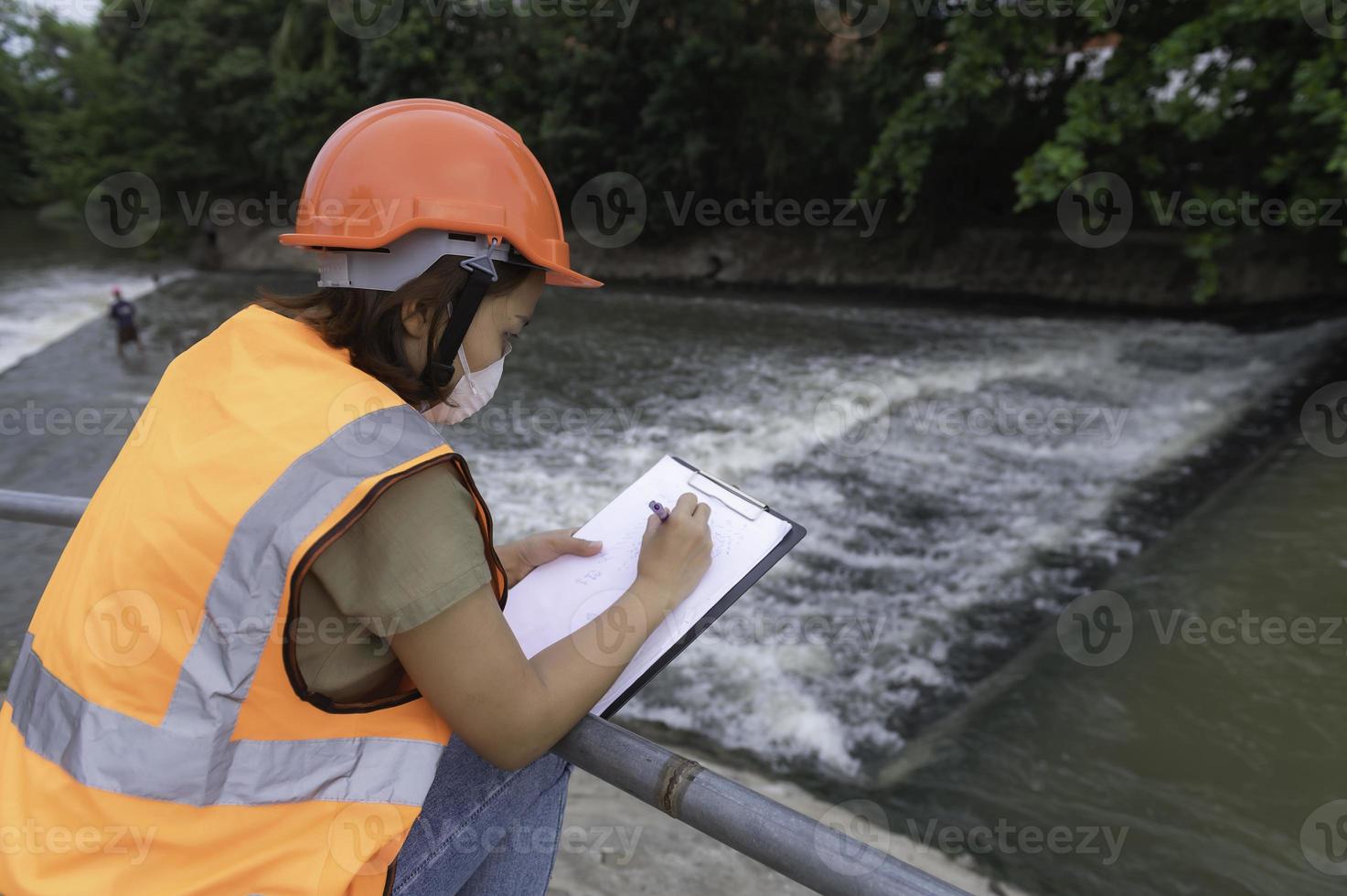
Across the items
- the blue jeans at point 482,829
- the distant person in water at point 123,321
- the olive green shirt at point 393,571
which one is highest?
the olive green shirt at point 393,571

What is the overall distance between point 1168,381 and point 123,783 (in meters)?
10.2

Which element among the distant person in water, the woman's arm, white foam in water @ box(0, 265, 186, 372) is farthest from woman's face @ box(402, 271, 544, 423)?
white foam in water @ box(0, 265, 186, 372)

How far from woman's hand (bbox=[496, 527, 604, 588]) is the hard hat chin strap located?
1.51ft

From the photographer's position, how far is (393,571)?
105cm

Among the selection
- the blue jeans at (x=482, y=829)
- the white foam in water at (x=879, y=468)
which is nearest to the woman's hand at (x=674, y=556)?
the blue jeans at (x=482, y=829)

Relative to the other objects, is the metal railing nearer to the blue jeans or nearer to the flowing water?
the blue jeans

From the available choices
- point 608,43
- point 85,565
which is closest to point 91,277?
point 608,43

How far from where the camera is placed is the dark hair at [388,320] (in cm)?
127

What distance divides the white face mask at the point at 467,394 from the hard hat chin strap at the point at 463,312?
0.06 metres

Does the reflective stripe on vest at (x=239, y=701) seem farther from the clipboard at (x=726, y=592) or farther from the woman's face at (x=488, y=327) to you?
the clipboard at (x=726, y=592)

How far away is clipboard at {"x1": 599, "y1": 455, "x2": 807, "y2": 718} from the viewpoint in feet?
4.36

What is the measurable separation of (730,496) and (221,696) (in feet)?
2.94

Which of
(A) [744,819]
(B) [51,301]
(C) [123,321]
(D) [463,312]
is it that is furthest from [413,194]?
(B) [51,301]

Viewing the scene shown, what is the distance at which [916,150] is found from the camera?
12.3 metres
